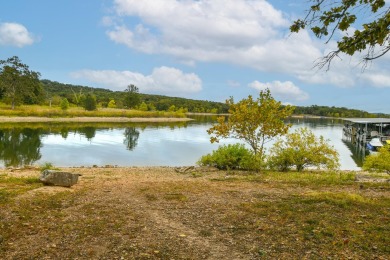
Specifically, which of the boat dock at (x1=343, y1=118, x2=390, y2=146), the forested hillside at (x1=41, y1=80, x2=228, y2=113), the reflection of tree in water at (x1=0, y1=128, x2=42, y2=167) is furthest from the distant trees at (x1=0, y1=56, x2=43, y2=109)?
the boat dock at (x1=343, y1=118, x2=390, y2=146)

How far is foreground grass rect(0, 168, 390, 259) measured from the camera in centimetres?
654

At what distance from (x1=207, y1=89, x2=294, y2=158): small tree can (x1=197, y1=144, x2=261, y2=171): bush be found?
1.17 m

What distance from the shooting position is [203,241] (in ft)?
23.3

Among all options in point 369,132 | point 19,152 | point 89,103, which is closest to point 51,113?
point 89,103

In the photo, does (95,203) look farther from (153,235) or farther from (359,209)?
(359,209)

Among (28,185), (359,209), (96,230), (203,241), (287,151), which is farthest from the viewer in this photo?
(287,151)

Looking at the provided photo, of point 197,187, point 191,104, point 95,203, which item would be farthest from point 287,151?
point 191,104

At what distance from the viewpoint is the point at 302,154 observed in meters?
23.0

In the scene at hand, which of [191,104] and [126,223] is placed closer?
[126,223]

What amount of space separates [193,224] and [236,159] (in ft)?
47.1

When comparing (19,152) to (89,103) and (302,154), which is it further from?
(89,103)

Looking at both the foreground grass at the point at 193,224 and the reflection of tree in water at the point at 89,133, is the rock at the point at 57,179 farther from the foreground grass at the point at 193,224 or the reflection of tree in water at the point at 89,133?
the reflection of tree in water at the point at 89,133

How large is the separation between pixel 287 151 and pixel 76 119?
3333 inches

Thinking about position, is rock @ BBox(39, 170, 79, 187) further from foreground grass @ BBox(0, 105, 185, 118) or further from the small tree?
foreground grass @ BBox(0, 105, 185, 118)
